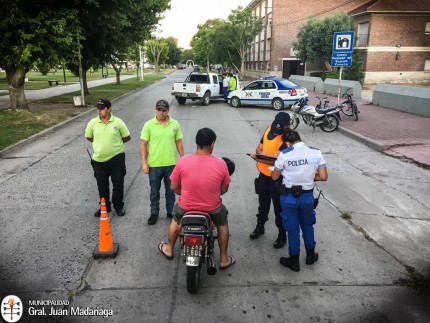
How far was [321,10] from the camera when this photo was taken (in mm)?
44594

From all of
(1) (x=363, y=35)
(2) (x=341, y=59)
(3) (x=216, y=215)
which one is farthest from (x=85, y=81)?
(1) (x=363, y=35)

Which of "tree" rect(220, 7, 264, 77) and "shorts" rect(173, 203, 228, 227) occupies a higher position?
"tree" rect(220, 7, 264, 77)

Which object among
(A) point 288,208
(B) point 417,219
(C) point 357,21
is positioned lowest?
(B) point 417,219

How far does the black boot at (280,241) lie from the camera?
493cm

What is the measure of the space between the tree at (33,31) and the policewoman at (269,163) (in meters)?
12.5

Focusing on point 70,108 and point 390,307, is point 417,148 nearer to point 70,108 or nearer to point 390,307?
point 390,307

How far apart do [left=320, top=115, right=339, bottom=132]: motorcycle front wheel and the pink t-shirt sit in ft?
33.9

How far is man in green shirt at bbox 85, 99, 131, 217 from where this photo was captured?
18.3 feet

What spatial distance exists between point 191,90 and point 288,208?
17382mm

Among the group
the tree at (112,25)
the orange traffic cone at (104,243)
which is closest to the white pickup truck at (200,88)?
the tree at (112,25)

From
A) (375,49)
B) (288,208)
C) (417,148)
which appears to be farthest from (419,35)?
(288,208)

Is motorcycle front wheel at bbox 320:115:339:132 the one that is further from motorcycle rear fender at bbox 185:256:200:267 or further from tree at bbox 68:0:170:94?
motorcycle rear fender at bbox 185:256:200:267

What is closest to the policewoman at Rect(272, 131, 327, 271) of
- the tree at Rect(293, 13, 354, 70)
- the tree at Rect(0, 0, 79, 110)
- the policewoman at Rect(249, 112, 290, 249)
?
the policewoman at Rect(249, 112, 290, 249)
